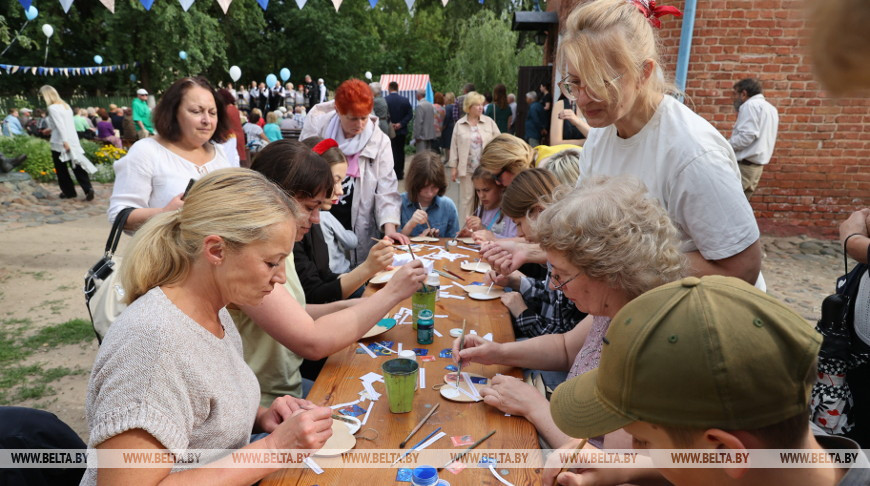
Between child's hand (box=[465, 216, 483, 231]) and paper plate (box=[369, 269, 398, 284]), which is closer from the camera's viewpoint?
paper plate (box=[369, 269, 398, 284])

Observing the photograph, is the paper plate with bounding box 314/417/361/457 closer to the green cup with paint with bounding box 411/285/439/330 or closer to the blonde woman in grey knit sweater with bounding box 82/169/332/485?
the blonde woman in grey knit sweater with bounding box 82/169/332/485

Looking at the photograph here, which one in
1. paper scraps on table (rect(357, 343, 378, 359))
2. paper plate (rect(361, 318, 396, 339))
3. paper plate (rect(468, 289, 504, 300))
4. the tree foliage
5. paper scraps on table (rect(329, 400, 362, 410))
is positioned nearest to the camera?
paper scraps on table (rect(329, 400, 362, 410))

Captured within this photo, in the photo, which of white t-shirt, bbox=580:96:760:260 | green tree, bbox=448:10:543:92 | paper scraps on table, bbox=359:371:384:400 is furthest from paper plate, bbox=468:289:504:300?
green tree, bbox=448:10:543:92

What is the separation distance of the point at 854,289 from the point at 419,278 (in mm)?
1846

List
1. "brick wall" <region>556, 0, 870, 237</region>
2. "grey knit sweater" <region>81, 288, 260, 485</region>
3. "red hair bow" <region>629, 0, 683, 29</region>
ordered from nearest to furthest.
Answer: "grey knit sweater" <region>81, 288, 260, 485</region> → "red hair bow" <region>629, 0, 683, 29</region> → "brick wall" <region>556, 0, 870, 237</region>

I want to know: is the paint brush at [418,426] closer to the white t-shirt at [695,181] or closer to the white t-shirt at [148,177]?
the white t-shirt at [695,181]

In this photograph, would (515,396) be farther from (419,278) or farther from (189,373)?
(189,373)

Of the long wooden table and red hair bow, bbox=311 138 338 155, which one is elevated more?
red hair bow, bbox=311 138 338 155

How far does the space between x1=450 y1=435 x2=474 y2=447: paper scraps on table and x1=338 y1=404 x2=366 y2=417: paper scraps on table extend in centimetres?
35

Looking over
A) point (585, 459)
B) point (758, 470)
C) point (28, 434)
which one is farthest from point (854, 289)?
point (28, 434)

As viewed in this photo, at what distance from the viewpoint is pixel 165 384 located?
1407 millimetres

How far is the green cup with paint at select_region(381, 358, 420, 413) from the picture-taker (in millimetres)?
1775

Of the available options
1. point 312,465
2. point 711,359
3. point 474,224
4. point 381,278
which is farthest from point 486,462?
point 474,224

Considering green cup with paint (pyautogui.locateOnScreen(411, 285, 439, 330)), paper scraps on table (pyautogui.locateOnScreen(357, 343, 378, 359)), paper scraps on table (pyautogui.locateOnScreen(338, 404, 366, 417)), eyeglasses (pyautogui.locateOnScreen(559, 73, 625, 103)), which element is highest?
eyeglasses (pyautogui.locateOnScreen(559, 73, 625, 103))
